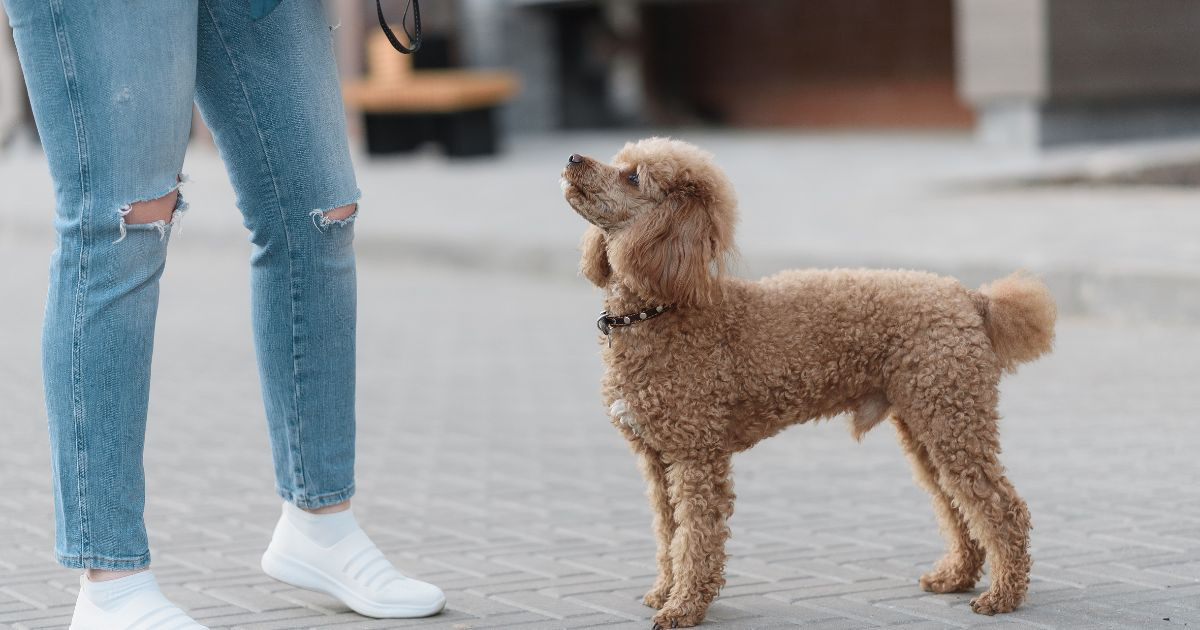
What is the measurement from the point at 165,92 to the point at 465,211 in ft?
33.2

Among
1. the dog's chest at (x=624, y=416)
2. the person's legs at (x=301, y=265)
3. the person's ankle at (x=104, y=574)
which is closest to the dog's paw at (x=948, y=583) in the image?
the dog's chest at (x=624, y=416)

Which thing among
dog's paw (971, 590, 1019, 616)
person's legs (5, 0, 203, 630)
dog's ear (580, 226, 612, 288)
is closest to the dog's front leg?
dog's ear (580, 226, 612, 288)

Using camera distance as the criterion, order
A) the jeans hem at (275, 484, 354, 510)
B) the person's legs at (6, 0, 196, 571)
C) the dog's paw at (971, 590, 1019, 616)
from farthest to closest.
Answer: the jeans hem at (275, 484, 354, 510) → the dog's paw at (971, 590, 1019, 616) → the person's legs at (6, 0, 196, 571)

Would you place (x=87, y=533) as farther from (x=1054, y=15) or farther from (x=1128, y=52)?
(x=1128, y=52)

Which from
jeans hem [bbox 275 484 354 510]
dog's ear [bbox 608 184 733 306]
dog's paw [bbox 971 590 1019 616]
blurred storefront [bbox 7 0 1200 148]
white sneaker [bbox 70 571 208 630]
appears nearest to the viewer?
white sneaker [bbox 70 571 208 630]

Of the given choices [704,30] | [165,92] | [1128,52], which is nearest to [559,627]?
[165,92]

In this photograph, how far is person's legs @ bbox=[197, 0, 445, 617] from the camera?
3.13 meters

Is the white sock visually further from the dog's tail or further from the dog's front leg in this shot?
the dog's tail

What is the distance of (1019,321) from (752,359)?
0.59m

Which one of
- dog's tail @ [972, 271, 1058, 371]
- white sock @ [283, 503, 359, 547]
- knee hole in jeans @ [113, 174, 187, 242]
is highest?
knee hole in jeans @ [113, 174, 187, 242]

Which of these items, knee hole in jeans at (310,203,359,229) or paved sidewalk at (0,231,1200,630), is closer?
knee hole in jeans at (310,203,359,229)

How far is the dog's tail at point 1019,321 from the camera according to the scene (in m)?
3.30

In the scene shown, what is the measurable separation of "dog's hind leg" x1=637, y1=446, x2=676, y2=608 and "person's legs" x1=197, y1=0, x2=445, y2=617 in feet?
1.57

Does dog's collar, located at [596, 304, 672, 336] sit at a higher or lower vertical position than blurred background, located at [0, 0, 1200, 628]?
higher
